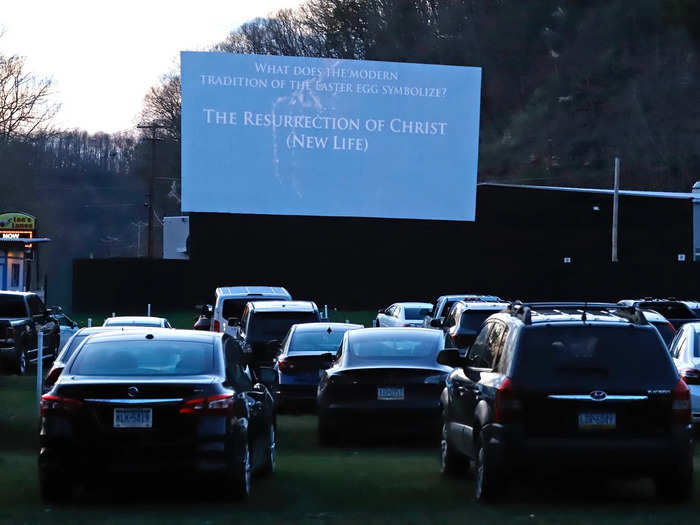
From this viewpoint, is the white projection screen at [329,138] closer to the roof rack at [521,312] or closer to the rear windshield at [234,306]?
the rear windshield at [234,306]

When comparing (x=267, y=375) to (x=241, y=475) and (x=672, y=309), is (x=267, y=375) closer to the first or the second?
(x=241, y=475)

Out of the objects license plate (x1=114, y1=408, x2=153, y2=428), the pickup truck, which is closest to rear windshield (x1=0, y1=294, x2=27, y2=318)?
the pickup truck

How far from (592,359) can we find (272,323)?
14775mm

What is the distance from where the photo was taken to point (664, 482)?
416 inches

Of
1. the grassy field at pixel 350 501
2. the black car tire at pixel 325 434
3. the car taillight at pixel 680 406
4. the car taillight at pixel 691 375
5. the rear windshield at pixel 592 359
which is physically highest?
the rear windshield at pixel 592 359

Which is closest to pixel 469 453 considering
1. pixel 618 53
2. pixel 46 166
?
pixel 618 53

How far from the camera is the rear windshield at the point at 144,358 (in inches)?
417

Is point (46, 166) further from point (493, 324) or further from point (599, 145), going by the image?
point (493, 324)

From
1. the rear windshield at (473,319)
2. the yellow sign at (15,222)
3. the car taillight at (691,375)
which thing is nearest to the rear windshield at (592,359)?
the car taillight at (691,375)

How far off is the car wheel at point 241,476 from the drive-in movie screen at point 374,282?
31mm

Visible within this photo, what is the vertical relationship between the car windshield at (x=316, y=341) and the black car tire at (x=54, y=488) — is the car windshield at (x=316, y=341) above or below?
above

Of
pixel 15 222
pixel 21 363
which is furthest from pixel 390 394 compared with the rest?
pixel 15 222

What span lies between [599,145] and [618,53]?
32.2 feet

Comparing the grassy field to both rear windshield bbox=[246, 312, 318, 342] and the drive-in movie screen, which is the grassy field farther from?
rear windshield bbox=[246, 312, 318, 342]
